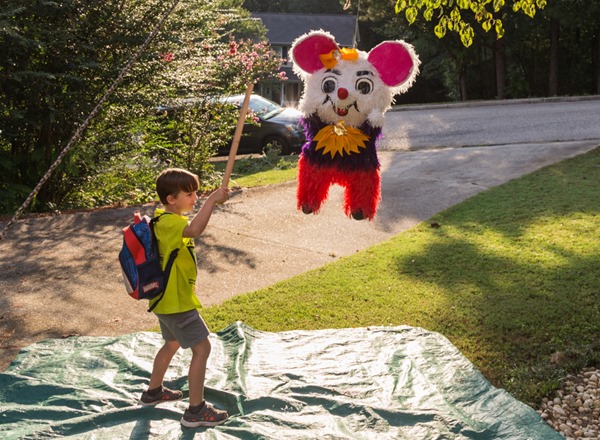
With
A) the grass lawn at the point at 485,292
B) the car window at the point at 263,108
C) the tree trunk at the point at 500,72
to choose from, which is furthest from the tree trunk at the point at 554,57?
the grass lawn at the point at 485,292

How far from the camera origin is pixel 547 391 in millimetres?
3639

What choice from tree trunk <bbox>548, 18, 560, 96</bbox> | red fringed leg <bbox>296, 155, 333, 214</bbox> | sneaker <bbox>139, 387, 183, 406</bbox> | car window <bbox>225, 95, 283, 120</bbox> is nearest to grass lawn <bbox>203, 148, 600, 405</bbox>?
sneaker <bbox>139, 387, 183, 406</bbox>

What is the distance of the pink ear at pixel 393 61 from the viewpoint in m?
3.19

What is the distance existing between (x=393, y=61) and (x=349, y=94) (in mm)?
244

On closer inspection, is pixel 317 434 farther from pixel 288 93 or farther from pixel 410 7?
pixel 288 93

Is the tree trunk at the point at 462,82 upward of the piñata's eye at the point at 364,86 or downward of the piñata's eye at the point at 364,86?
downward

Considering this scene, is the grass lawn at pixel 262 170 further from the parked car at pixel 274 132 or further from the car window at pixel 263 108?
the car window at pixel 263 108

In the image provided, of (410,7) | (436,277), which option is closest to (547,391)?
(436,277)

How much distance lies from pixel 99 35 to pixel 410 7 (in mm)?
3817

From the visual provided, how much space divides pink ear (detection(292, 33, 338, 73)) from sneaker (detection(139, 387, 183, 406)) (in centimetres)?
156

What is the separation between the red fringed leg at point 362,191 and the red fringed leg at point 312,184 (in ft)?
0.28

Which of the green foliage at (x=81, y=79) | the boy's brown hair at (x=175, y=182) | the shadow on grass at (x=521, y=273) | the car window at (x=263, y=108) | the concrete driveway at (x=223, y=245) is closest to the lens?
the boy's brown hair at (x=175, y=182)

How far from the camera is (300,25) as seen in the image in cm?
3303

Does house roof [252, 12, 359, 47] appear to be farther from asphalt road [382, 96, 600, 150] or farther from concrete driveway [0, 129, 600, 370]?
concrete driveway [0, 129, 600, 370]
